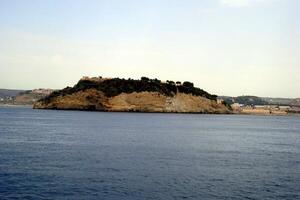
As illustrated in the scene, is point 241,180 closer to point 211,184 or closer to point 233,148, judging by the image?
point 211,184

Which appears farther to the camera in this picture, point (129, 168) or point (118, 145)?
point (118, 145)

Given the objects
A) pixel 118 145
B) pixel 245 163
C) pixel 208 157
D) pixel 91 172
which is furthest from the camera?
pixel 118 145

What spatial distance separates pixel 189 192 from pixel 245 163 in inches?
698

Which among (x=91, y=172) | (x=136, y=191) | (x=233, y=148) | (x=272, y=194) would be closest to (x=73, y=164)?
(x=91, y=172)

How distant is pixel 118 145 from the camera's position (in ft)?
213

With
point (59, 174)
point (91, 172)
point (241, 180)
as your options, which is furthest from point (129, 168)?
point (241, 180)

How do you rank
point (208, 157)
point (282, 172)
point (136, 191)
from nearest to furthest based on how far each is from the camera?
point (136, 191)
point (282, 172)
point (208, 157)

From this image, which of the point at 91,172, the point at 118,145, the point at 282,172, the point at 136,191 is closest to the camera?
the point at 136,191

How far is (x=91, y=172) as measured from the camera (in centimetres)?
4156

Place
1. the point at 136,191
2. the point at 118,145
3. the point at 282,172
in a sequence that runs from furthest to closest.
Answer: the point at 118,145 → the point at 282,172 → the point at 136,191

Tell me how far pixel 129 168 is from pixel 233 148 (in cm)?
2715

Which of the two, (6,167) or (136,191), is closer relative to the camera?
(136,191)

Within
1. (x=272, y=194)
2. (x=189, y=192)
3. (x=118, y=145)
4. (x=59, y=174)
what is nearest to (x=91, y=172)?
(x=59, y=174)

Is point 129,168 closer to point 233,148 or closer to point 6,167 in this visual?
point 6,167
